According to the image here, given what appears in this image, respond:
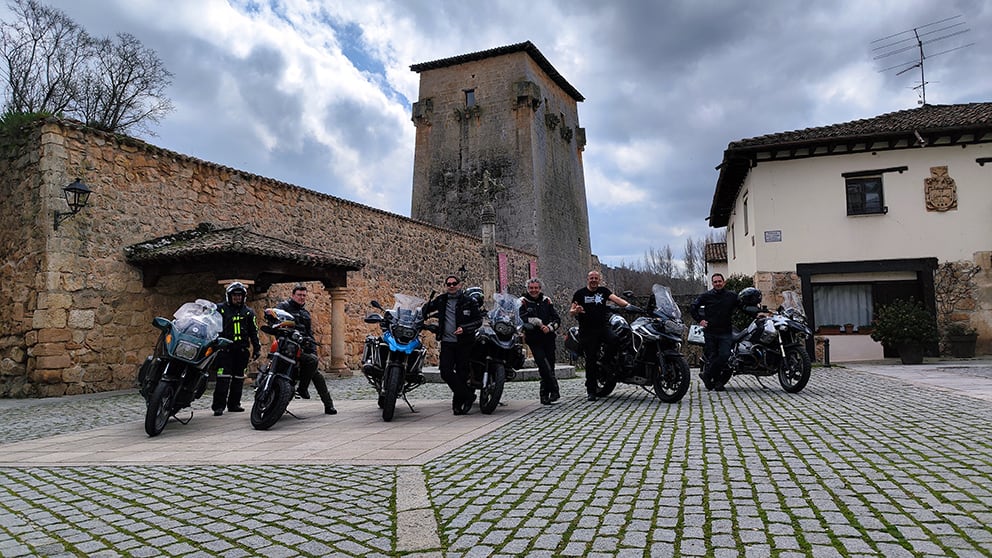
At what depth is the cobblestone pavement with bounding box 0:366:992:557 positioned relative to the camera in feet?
9.89

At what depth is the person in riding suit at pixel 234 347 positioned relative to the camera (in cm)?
859

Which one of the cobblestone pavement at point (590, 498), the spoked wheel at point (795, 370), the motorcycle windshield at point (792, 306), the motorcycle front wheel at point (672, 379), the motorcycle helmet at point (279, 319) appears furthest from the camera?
the motorcycle windshield at point (792, 306)

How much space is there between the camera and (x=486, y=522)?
3.38 metres

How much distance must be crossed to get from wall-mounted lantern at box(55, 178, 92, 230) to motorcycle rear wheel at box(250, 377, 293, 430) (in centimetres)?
672

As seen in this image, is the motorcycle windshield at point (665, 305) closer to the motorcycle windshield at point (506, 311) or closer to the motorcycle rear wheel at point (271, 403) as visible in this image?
the motorcycle windshield at point (506, 311)

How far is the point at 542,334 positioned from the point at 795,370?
343 centimetres

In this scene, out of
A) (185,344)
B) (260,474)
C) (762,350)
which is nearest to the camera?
(260,474)

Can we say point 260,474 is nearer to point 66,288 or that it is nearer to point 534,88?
point 66,288

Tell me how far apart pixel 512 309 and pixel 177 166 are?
887 cm

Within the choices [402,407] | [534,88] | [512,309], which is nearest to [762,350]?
[512,309]

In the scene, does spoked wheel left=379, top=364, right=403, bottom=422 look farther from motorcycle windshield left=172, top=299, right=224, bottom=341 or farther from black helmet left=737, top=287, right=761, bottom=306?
black helmet left=737, top=287, right=761, bottom=306

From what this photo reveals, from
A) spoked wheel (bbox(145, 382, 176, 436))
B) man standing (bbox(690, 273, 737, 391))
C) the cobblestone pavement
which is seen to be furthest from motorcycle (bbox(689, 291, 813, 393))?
spoked wheel (bbox(145, 382, 176, 436))

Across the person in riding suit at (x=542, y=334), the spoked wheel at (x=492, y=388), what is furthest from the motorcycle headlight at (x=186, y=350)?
the person in riding suit at (x=542, y=334)

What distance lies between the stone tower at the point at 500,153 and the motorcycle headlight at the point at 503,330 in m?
22.9
